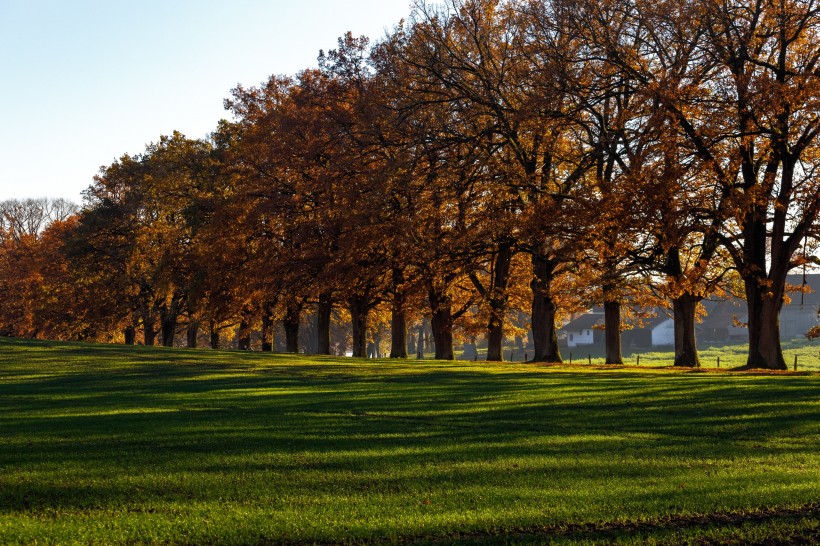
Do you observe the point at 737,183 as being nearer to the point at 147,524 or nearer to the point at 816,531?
the point at 816,531

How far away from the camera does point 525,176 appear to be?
35.4 m

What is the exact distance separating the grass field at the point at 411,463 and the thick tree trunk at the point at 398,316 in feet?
64.3

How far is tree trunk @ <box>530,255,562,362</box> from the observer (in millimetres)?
39469

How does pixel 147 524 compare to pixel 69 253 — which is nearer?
pixel 147 524

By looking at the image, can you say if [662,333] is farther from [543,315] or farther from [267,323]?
[543,315]

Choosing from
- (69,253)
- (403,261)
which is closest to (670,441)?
(403,261)

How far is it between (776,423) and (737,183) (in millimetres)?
18300

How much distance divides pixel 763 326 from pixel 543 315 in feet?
33.1

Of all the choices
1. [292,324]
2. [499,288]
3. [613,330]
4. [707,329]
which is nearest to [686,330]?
[613,330]

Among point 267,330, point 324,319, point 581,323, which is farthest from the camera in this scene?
point 581,323

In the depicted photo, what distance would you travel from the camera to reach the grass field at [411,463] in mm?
9133

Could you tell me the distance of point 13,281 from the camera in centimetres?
6775

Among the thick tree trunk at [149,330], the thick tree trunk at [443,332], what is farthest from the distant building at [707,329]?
the thick tree trunk at [443,332]

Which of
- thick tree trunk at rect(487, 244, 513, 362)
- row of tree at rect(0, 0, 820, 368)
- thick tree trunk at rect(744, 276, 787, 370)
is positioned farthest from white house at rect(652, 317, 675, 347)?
thick tree trunk at rect(744, 276, 787, 370)
